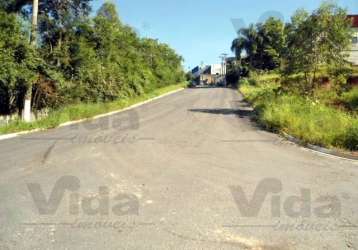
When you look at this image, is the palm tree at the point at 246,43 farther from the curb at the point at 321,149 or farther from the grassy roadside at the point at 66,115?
the curb at the point at 321,149

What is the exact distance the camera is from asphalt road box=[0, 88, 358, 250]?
5.21 meters

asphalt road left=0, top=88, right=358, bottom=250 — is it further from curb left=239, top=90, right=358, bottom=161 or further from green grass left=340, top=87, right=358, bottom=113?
green grass left=340, top=87, right=358, bottom=113

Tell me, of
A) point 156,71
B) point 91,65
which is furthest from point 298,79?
point 156,71

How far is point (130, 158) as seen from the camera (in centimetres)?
1043

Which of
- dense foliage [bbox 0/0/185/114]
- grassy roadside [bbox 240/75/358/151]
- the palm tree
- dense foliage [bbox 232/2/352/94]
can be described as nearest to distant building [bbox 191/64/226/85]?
the palm tree

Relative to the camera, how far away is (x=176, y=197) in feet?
22.6

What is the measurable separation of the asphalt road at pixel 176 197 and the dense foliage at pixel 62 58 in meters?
7.34

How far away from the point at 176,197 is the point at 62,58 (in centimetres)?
1799

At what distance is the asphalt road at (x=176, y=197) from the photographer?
5211mm

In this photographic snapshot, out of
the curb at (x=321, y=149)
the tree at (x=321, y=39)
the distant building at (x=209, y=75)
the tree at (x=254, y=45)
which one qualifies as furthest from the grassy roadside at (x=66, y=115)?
the distant building at (x=209, y=75)

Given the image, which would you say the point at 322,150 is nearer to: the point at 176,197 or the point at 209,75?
the point at 176,197

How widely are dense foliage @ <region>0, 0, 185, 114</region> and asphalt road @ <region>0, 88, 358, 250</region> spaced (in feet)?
24.1

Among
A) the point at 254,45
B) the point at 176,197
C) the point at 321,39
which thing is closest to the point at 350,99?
the point at 321,39

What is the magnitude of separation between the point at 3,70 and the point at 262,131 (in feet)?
36.2
